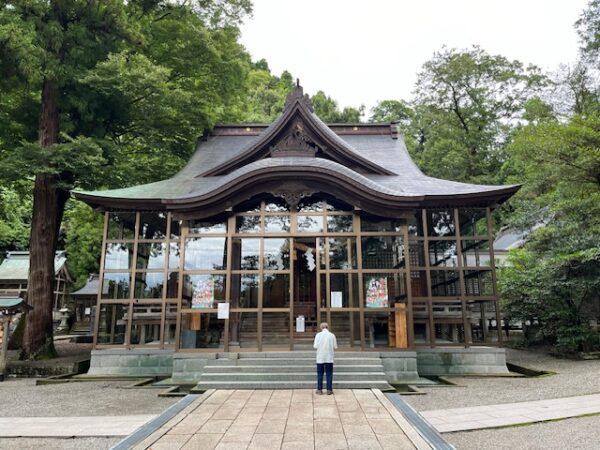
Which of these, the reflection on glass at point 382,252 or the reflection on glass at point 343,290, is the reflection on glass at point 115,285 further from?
the reflection on glass at point 382,252

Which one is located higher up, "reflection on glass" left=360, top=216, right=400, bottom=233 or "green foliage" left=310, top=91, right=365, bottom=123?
"green foliage" left=310, top=91, right=365, bottom=123

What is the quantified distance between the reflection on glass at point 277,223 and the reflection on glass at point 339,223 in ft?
3.67

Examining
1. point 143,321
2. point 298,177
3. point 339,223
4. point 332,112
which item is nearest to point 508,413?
point 339,223

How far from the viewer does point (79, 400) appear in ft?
25.7

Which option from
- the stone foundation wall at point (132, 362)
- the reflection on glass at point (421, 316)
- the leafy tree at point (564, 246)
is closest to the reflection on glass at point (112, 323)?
the stone foundation wall at point (132, 362)

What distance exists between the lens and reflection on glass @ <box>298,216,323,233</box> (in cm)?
1048

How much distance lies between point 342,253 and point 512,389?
4.72 m

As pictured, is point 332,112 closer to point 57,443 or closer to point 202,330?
point 202,330

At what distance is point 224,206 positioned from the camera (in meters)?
10.4

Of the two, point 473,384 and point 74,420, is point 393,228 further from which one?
point 74,420

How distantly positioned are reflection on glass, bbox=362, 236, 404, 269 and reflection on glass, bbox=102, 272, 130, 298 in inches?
269

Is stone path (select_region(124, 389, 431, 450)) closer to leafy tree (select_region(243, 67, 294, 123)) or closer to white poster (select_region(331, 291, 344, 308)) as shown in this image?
white poster (select_region(331, 291, 344, 308))

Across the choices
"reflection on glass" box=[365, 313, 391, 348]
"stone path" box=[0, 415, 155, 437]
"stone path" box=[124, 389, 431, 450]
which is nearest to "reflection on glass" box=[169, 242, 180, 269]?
"stone path" box=[124, 389, 431, 450]

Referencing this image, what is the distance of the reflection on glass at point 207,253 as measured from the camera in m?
10.8
